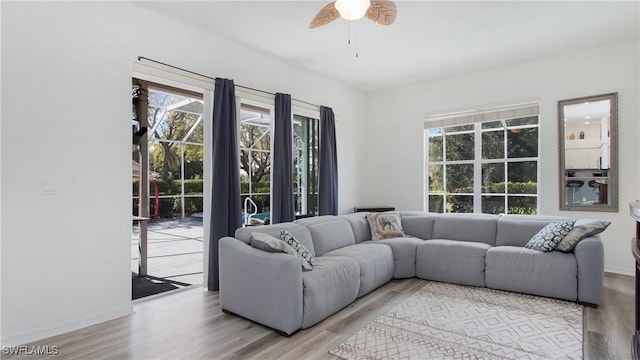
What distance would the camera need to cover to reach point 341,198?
231 inches

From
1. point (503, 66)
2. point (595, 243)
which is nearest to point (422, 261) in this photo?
point (595, 243)

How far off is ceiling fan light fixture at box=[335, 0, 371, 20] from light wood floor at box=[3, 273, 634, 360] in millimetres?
2425

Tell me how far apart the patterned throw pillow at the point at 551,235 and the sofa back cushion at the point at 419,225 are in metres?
1.26

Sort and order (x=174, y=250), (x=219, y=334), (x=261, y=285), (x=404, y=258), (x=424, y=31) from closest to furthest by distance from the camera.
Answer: (x=219, y=334) → (x=261, y=285) → (x=424, y=31) → (x=404, y=258) → (x=174, y=250)

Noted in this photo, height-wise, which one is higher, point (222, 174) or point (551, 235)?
point (222, 174)

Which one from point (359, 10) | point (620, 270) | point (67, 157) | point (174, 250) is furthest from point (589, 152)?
point (174, 250)

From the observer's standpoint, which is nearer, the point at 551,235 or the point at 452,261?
the point at 551,235

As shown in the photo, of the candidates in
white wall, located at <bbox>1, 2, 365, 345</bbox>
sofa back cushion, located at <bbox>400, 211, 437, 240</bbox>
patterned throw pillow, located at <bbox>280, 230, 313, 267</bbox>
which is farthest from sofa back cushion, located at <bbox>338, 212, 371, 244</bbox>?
white wall, located at <bbox>1, 2, 365, 345</bbox>

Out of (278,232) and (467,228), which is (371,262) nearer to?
(278,232)

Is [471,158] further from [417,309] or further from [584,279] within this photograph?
[417,309]

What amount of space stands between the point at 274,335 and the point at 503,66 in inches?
190

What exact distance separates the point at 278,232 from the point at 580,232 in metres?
2.94

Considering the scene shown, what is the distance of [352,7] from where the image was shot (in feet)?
8.18

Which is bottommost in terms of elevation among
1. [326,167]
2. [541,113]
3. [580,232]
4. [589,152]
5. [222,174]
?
[580,232]
